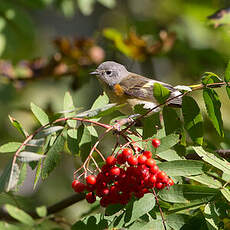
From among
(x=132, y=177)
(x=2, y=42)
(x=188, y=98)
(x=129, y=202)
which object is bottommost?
(x=129, y=202)

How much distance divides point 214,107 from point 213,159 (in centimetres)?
26

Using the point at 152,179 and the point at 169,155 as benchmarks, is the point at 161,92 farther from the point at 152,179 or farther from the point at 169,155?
the point at 152,179

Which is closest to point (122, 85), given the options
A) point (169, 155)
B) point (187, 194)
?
point (169, 155)

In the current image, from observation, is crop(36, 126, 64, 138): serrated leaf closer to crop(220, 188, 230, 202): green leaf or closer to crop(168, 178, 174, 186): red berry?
crop(168, 178, 174, 186): red berry

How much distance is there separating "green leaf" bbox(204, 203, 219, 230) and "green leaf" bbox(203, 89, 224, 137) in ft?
1.20

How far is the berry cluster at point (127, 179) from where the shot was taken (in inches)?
69.4

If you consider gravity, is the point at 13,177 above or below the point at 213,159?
above

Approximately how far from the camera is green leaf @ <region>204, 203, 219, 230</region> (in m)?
1.87

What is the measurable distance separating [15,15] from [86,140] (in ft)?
8.04

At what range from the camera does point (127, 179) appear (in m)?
1.77

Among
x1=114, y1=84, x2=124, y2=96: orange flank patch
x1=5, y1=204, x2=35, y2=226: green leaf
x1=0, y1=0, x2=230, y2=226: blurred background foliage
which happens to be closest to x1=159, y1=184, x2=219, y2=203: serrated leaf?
x1=5, y1=204, x2=35, y2=226: green leaf

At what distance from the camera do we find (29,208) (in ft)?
10.2

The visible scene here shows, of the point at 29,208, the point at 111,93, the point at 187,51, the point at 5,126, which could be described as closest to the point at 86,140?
Answer: the point at 29,208

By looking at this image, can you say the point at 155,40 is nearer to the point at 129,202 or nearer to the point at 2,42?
the point at 2,42
